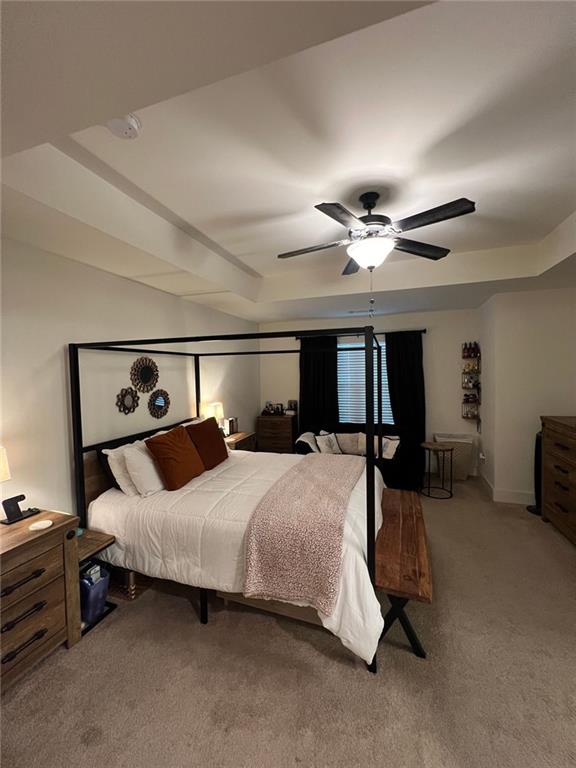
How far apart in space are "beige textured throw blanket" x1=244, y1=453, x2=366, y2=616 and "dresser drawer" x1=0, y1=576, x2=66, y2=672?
104 centimetres

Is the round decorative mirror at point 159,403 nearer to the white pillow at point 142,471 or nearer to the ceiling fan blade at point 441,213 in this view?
the white pillow at point 142,471

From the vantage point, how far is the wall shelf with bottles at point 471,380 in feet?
14.9

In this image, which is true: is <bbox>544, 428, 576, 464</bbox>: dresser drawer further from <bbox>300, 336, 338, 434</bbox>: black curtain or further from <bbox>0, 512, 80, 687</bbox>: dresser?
<bbox>0, 512, 80, 687</bbox>: dresser

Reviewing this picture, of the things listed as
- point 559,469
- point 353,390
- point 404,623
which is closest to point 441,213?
point 404,623

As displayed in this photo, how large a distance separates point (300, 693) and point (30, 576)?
1.47 m

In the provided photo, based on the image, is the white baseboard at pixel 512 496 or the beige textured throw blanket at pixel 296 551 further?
the white baseboard at pixel 512 496

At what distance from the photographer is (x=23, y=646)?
165 centimetres

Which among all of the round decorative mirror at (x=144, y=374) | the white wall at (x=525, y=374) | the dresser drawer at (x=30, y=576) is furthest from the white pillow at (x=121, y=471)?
the white wall at (x=525, y=374)

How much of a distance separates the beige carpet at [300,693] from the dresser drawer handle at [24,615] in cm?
34

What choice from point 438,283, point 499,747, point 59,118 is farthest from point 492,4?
point 499,747

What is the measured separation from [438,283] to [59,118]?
10.00ft

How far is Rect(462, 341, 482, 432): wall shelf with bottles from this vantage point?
4.53m

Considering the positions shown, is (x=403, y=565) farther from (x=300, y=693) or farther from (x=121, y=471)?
(x=121, y=471)

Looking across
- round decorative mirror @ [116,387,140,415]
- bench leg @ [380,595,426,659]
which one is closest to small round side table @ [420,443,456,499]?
bench leg @ [380,595,426,659]
